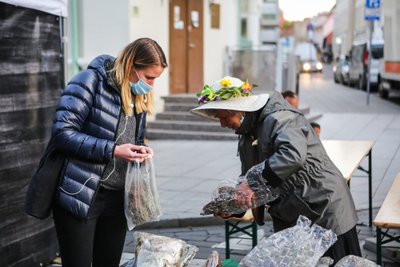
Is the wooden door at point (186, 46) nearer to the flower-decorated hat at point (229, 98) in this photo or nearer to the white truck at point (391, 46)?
the white truck at point (391, 46)

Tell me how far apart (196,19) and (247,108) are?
12919 mm

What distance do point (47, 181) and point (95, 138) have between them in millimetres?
326

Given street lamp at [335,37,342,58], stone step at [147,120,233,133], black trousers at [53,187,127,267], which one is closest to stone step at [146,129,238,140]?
stone step at [147,120,233,133]

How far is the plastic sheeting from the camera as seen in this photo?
187 inches

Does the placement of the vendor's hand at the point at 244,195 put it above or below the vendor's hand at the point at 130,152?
below

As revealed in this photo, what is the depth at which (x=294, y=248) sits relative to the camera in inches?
113

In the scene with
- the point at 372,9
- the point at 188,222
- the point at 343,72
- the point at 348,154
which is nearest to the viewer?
the point at 348,154

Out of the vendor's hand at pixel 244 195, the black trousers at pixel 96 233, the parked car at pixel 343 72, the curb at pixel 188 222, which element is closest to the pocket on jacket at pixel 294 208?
the vendor's hand at pixel 244 195

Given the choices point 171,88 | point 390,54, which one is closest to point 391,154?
point 171,88

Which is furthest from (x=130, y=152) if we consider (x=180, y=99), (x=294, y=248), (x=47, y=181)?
(x=180, y=99)

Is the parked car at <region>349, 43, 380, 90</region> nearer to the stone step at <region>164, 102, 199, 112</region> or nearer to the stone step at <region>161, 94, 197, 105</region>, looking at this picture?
the stone step at <region>161, 94, 197, 105</region>

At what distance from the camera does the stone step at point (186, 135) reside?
1278cm

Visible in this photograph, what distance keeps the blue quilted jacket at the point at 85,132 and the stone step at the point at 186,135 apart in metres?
9.34

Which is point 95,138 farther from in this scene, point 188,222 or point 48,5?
point 188,222
